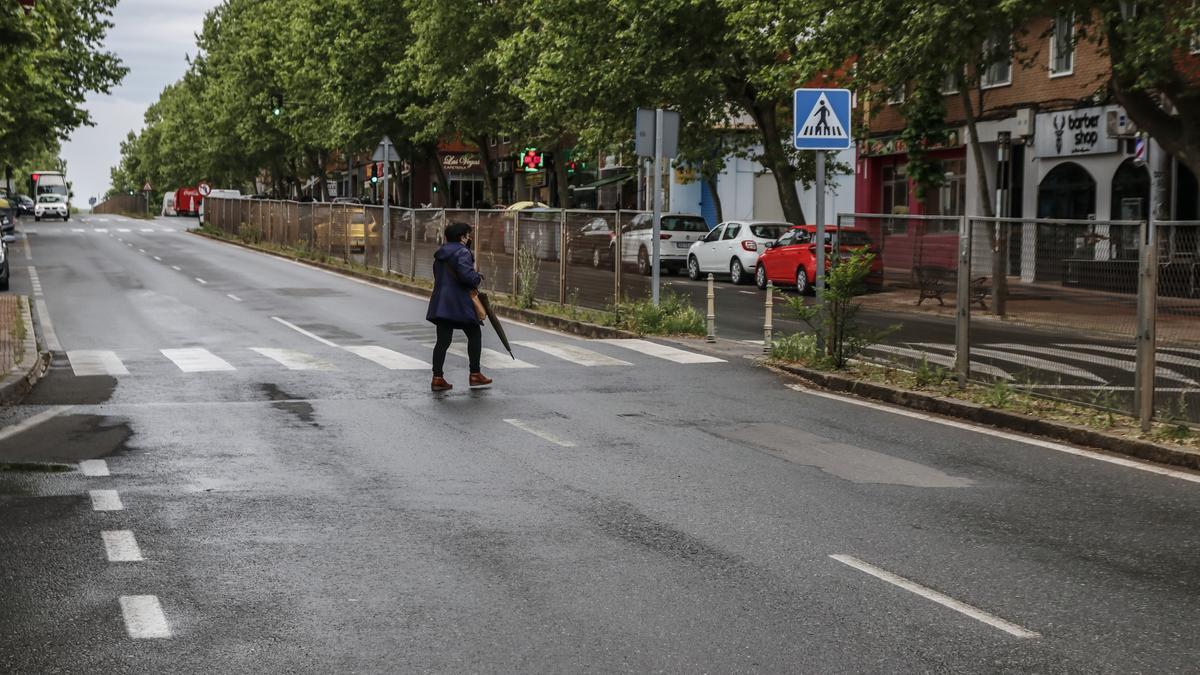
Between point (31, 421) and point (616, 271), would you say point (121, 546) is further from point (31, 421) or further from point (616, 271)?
point (616, 271)

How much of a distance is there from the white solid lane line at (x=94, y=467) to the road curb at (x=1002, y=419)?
6764mm

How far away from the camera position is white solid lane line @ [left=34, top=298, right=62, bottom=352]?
18969mm

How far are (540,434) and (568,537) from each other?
384cm

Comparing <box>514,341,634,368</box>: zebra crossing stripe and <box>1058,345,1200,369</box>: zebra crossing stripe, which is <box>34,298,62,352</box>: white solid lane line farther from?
<box>1058,345,1200,369</box>: zebra crossing stripe

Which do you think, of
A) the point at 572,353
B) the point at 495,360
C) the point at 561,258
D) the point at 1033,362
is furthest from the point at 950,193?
the point at 1033,362

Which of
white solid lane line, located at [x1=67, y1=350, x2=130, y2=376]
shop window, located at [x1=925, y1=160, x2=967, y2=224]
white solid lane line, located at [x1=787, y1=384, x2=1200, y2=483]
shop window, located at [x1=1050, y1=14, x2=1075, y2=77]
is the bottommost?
white solid lane line, located at [x1=787, y1=384, x2=1200, y2=483]

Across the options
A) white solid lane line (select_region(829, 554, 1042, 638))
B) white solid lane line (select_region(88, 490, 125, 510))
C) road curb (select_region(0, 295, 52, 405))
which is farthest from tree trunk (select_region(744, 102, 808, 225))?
white solid lane line (select_region(829, 554, 1042, 638))

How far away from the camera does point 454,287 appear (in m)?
14.9

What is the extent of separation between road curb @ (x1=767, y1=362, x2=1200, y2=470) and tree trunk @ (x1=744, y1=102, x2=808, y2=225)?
2234 centimetres

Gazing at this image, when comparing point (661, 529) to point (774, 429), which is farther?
point (774, 429)

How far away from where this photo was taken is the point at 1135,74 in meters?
22.5

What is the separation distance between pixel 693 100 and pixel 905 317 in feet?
78.1

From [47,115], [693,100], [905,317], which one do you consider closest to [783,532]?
[905,317]

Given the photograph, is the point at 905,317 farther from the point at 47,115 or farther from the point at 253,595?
the point at 47,115
